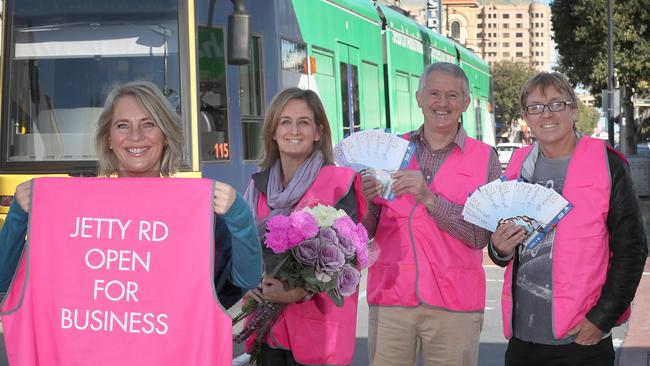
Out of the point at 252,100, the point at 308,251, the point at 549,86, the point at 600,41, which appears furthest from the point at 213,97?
the point at 600,41

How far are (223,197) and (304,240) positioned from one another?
0.83m

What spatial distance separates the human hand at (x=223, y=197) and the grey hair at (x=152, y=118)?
1.09 feet

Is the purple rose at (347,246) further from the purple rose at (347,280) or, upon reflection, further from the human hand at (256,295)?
the human hand at (256,295)

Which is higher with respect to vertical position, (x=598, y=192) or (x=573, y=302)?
(x=598, y=192)

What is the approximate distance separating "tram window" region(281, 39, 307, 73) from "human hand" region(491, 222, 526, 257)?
24.9ft

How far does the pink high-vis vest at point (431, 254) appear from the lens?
15.2 ft

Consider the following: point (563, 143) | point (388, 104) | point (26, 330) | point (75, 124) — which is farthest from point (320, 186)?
point (388, 104)

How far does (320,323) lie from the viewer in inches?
168

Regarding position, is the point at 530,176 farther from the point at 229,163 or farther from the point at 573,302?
the point at 229,163

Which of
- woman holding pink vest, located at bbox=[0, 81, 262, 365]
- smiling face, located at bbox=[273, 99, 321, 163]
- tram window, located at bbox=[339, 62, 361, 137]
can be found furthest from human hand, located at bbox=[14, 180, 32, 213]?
tram window, located at bbox=[339, 62, 361, 137]

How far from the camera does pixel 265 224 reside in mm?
4188

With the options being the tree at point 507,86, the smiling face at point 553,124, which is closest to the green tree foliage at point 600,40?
the smiling face at point 553,124

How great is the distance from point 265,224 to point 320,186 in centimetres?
28

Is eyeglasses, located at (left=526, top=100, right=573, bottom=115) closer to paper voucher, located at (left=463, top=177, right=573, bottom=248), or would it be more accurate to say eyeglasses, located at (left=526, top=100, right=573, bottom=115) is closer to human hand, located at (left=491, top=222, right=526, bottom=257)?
paper voucher, located at (left=463, top=177, right=573, bottom=248)
